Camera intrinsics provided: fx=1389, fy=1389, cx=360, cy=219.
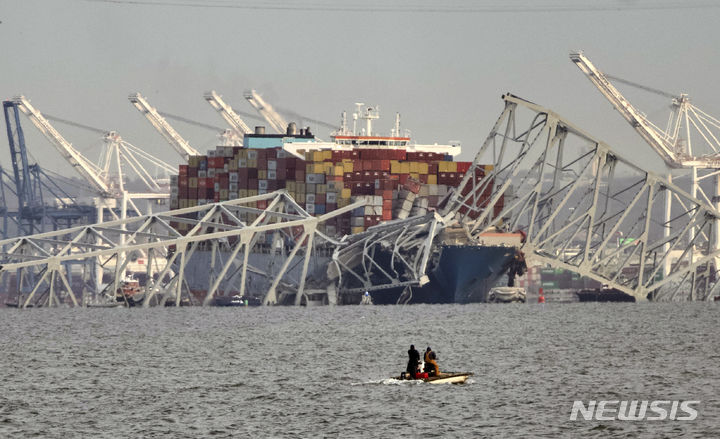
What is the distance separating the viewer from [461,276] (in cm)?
13212

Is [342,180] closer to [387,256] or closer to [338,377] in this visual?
[387,256]

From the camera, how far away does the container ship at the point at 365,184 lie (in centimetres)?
13325

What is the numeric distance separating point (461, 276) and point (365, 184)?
27.9 meters

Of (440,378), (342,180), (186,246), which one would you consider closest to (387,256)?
(186,246)

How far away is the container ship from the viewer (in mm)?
133250

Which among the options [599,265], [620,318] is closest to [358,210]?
[599,265]

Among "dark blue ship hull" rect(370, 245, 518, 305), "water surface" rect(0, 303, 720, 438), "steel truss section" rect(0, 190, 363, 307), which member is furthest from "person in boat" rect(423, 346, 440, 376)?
"dark blue ship hull" rect(370, 245, 518, 305)

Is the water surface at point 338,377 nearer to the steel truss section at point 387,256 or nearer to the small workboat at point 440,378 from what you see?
the small workboat at point 440,378

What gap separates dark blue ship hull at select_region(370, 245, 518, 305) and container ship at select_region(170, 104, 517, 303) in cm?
9

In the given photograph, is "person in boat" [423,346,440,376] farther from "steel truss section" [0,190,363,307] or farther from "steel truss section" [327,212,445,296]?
"steel truss section" [327,212,445,296]

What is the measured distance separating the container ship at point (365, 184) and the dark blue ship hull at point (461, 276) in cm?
9

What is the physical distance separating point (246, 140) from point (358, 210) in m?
40.9

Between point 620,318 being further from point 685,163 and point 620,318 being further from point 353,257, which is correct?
point 685,163

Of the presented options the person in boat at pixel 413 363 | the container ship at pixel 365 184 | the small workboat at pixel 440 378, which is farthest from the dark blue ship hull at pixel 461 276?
the person in boat at pixel 413 363
